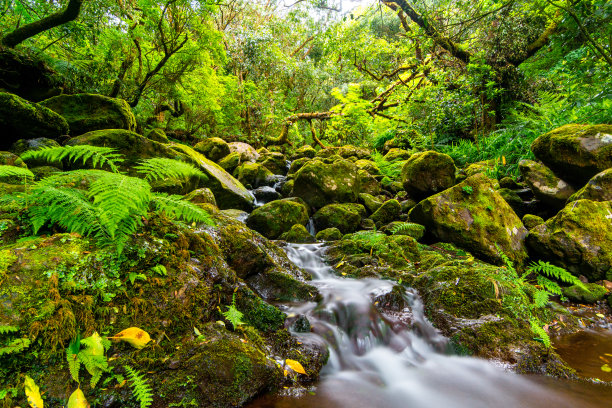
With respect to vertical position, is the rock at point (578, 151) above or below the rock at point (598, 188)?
above

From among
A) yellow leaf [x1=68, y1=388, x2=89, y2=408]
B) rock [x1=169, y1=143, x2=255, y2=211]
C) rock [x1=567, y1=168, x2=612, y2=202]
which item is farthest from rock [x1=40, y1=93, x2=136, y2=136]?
rock [x1=567, y1=168, x2=612, y2=202]

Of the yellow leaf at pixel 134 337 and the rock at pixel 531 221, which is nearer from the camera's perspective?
the yellow leaf at pixel 134 337

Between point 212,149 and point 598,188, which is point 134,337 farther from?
point 212,149

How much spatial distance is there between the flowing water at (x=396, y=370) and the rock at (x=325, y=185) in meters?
4.21

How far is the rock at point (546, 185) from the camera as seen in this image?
18.7 feet

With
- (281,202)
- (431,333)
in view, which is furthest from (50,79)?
(431,333)

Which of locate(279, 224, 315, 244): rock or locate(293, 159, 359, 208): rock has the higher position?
locate(293, 159, 359, 208): rock

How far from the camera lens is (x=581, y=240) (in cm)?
436

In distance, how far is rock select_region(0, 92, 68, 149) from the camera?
4.88 m

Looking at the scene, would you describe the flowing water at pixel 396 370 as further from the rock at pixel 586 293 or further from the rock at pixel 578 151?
the rock at pixel 578 151

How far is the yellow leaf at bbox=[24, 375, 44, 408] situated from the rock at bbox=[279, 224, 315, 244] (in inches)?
184

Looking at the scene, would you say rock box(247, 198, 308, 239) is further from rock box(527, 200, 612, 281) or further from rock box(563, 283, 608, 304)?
rock box(563, 283, 608, 304)

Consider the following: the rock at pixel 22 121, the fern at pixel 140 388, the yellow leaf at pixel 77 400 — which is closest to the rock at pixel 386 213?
the fern at pixel 140 388

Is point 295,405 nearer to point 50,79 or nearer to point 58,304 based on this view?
point 58,304
